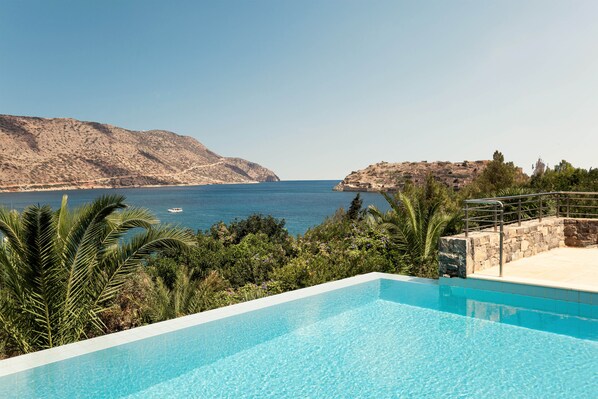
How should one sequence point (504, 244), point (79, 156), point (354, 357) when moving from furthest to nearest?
1. point (79, 156)
2. point (504, 244)
3. point (354, 357)

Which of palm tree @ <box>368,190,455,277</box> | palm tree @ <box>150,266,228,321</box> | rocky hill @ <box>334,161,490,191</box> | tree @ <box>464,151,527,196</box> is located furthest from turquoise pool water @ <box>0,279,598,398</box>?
rocky hill @ <box>334,161,490,191</box>

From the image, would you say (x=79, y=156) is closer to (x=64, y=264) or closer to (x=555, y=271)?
(x=64, y=264)

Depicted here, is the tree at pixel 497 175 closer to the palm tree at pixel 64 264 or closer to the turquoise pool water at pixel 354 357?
the turquoise pool water at pixel 354 357

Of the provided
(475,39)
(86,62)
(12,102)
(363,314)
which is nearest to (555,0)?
(475,39)

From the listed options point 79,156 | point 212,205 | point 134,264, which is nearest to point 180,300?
point 134,264

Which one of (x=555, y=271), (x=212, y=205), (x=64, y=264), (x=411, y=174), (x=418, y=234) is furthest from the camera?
(x=411, y=174)

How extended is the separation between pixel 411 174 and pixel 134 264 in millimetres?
104104

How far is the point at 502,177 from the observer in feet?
83.7

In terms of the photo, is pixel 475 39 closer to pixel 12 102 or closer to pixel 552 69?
pixel 552 69

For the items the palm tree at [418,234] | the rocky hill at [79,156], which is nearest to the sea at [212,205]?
the rocky hill at [79,156]

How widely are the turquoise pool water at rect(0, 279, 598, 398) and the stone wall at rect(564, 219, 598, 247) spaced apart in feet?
18.2

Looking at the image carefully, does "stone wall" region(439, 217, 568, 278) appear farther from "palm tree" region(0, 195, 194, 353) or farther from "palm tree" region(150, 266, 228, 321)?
"palm tree" region(0, 195, 194, 353)

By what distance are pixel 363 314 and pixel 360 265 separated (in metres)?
2.66

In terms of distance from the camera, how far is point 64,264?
5590 millimetres
